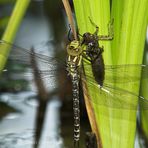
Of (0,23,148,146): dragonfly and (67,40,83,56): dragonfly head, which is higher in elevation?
(67,40,83,56): dragonfly head

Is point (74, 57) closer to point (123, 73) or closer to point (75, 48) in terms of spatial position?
point (75, 48)

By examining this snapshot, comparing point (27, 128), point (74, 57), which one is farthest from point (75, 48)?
point (27, 128)

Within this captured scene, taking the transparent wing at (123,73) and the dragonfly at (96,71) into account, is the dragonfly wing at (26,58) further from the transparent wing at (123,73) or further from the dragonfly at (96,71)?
the transparent wing at (123,73)

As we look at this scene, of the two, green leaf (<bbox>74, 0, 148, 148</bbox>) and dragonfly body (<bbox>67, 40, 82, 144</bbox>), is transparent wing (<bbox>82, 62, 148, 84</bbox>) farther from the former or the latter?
dragonfly body (<bbox>67, 40, 82, 144</bbox>)

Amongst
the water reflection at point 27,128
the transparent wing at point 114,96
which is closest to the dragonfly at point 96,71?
the transparent wing at point 114,96

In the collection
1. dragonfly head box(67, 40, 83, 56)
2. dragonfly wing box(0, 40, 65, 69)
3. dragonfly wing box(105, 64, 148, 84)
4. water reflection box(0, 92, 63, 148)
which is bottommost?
water reflection box(0, 92, 63, 148)

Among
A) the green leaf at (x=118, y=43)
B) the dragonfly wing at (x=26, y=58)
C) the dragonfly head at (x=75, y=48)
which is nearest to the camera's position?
the green leaf at (x=118, y=43)

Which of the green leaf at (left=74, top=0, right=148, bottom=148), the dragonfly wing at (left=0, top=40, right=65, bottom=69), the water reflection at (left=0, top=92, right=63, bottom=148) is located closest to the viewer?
the green leaf at (left=74, top=0, right=148, bottom=148)

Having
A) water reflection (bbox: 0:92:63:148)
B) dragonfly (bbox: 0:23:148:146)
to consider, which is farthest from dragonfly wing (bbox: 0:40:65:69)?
water reflection (bbox: 0:92:63:148)
